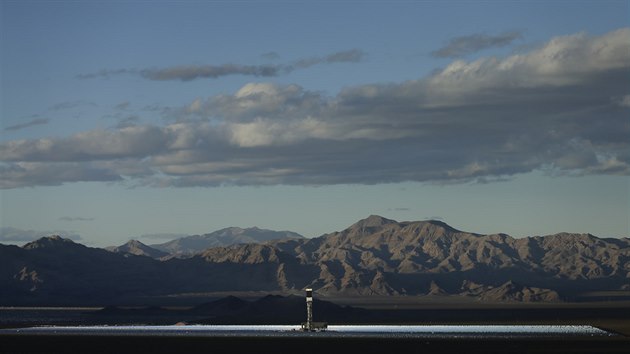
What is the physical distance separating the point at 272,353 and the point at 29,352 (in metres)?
41.7

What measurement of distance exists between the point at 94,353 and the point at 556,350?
80.0 m

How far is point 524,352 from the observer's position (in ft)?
629

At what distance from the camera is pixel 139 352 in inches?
7830

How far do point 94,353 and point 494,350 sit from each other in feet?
227

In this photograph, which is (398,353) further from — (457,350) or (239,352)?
(239,352)

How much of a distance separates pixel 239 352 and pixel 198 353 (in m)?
7.89

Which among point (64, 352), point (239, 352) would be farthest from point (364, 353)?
point (64, 352)

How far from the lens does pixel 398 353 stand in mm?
195125

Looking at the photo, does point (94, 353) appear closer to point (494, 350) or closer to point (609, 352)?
point (494, 350)

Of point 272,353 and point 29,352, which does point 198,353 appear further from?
point 29,352

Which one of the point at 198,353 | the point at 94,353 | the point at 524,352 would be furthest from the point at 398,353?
the point at 94,353

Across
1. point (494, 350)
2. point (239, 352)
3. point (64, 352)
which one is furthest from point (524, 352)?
point (64, 352)

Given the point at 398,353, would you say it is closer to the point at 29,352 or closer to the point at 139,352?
the point at 139,352

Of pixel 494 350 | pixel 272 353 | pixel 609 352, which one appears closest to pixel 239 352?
pixel 272 353
